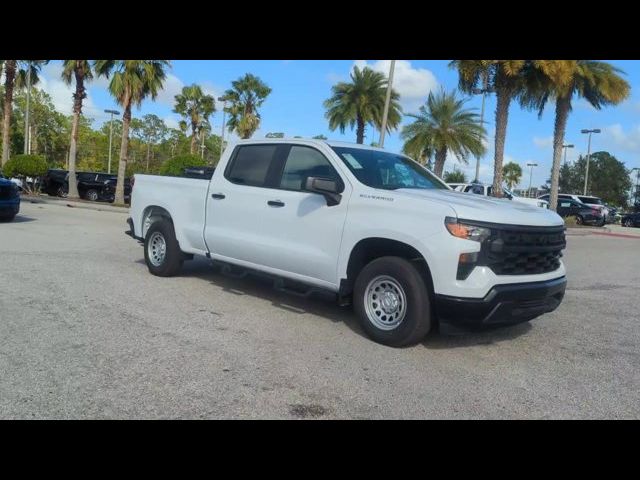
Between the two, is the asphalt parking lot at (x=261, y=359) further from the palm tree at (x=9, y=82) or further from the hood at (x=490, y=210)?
the palm tree at (x=9, y=82)

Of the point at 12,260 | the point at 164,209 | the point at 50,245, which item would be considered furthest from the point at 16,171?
the point at 164,209

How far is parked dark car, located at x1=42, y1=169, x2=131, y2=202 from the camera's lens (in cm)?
3108

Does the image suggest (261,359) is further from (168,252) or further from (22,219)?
(22,219)

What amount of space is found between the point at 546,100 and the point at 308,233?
84.2 ft

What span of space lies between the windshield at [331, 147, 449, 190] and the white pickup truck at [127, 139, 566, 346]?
0.06 feet

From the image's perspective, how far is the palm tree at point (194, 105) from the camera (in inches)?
Result: 1948

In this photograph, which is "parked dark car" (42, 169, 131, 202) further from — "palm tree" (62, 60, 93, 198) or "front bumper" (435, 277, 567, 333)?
"front bumper" (435, 277, 567, 333)

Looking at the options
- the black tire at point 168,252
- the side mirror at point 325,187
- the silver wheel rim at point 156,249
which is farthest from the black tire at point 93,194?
the side mirror at point 325,187

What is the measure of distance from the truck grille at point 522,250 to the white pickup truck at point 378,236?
12 mm

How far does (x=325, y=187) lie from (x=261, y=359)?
183 cm

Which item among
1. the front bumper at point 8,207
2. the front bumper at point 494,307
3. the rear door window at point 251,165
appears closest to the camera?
the front bumper at point 494,307
